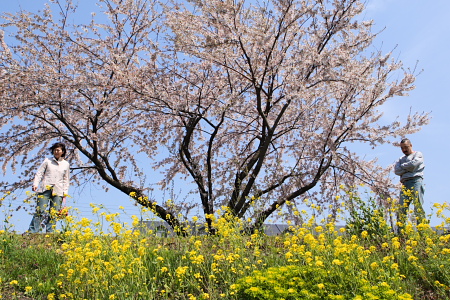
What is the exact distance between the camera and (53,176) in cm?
880

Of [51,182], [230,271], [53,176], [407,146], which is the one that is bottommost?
[230,271]

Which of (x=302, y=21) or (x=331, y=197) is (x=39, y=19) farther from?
(x=331, y=197)

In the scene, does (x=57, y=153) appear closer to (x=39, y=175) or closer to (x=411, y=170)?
(x=39, y=175)

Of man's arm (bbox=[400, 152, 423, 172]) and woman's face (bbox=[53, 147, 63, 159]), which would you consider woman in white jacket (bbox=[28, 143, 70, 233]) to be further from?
man's arm (bbox=[400, 152, 423, 172])

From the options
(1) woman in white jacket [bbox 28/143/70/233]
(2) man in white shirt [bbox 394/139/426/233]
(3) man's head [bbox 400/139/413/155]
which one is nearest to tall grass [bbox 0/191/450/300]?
(1) woman in white jacket [bbox 28/143/70/233]

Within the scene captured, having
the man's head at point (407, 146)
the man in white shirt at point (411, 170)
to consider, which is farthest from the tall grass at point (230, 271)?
the man's head at point (407, 146)

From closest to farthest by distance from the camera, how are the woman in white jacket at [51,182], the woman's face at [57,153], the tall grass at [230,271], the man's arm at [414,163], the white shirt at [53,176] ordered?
1. the tall grass at [230,271]
2. the man's arm at [414,163]
3. the woman in white jacket at [51,182]
4. the white shirt at [53,176]
5. the woman's face at [57,153]

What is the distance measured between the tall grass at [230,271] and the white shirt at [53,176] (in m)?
2.46

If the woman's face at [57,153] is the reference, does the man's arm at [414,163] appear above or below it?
below

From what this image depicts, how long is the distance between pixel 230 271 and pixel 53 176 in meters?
5.29

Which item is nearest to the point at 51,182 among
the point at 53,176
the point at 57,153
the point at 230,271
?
the point at 53,176

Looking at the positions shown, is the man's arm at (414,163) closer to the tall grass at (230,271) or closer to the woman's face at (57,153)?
the tall grass at (230,271)

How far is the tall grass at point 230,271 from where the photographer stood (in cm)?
420

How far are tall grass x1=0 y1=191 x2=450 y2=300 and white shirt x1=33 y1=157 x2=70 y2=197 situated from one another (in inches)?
96.9
